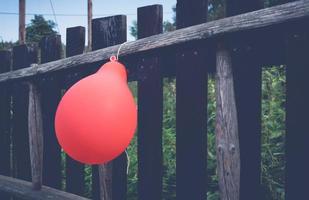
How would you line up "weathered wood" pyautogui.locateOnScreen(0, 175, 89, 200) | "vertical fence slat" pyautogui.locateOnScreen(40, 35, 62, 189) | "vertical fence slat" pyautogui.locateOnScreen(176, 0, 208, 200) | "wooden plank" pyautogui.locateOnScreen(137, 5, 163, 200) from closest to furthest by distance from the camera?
"vertical fence slat" pyautogui.locateOnScreen(176, 0, 208, 200) → "wooden plank" pyautogui.locateOnScreen(137, 5, 163, 200) → "weathered wood" pyautogui.locateOnScreen(0, 175, 89, 200) → "vertical fence slat" pyautogui.locateOnScreen(40, 35, 62, 189)

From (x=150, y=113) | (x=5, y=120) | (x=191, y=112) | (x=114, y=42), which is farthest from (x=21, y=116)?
(x=191, y=112)

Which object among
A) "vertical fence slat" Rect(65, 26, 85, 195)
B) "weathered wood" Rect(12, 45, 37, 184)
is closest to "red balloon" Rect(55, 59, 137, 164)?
"vertical fence slat" Rect(65, 26, 85, 195)

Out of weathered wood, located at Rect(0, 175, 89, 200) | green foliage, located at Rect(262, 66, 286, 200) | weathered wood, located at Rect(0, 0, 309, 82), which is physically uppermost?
weathered wood, located at Rect(0, 0, 309, 82)

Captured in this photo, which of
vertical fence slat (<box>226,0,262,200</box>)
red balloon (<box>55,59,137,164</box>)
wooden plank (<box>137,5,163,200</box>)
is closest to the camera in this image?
red balloon (<box>55,59,137,164</box>)

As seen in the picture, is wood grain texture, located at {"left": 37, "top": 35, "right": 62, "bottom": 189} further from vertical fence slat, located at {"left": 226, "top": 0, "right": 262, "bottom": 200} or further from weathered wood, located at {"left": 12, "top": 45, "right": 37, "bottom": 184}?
vertical fence slat, located at {"left": 226, "top": 0, "right": 262, "bottom": 200}

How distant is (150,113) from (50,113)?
946 millimetres

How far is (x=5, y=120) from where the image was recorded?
3121 millimetres

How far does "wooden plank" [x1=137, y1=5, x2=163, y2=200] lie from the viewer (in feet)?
6.41

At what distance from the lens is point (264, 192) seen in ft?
8.07

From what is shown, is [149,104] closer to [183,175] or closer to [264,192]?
[183,175]

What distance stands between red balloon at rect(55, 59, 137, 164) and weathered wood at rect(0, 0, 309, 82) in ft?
1.34

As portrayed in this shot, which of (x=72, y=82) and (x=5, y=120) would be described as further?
(x=5, y=120)

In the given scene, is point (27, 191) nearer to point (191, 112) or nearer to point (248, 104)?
point (191, 112)

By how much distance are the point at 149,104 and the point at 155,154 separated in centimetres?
28
